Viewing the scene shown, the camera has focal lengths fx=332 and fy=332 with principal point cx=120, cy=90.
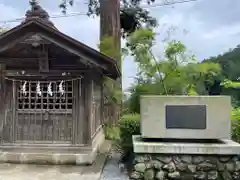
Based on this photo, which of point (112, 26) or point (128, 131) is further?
point (112, 26)

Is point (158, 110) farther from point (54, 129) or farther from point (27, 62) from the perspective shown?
point (27, 62)

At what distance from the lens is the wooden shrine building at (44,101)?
930 cm

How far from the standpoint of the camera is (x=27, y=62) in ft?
31.0

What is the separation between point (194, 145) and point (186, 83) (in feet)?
15.4

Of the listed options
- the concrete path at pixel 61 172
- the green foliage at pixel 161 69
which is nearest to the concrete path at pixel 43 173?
the concrete path at pixel 61 172

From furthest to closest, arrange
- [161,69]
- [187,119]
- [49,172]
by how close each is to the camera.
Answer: [161,69], [49,172], [187,119]

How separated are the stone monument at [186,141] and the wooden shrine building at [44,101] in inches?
78.8

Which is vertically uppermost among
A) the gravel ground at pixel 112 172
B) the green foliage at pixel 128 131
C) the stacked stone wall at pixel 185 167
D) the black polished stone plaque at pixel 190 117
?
the black polished stone plaque at pixel 190 117

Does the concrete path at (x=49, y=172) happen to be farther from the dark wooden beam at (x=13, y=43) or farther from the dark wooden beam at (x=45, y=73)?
the dark wooden beam at (x=13, y=43)

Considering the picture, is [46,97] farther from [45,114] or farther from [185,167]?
[185,167]

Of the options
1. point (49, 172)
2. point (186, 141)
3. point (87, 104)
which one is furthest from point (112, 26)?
point (49, 172)

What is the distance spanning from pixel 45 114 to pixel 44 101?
376mm

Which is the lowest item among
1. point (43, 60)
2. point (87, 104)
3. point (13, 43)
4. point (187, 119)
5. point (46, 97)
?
point (187, 119)

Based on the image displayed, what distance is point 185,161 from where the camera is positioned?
305 inches
